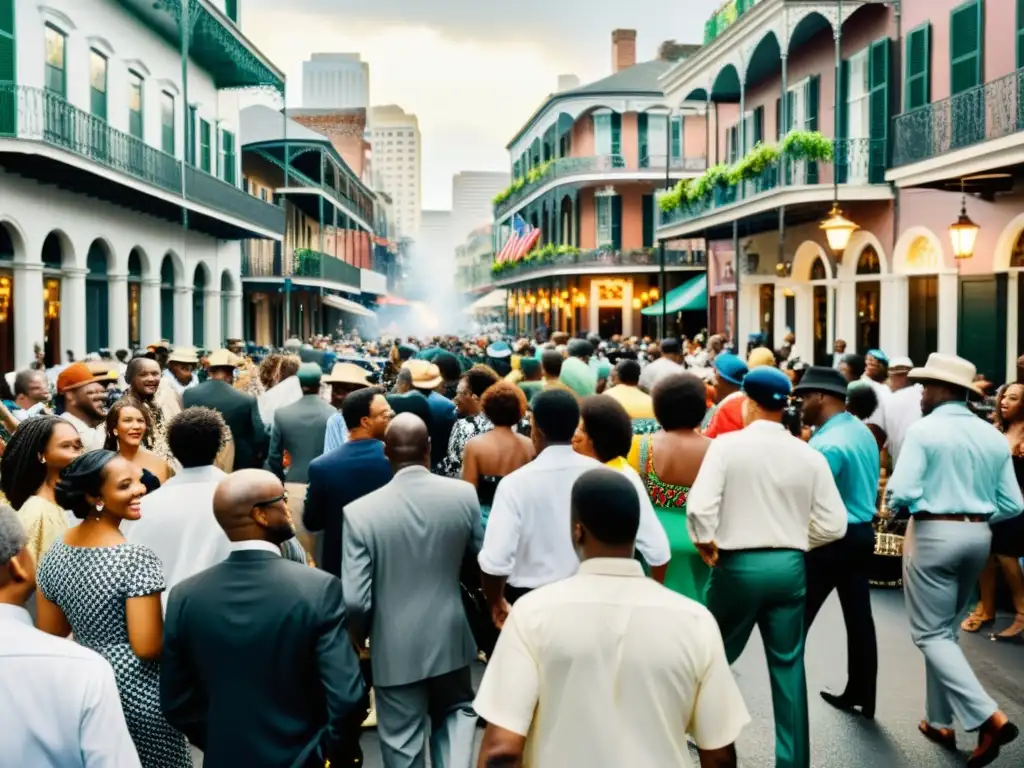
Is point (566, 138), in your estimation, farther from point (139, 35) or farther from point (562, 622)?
point (562, 622)

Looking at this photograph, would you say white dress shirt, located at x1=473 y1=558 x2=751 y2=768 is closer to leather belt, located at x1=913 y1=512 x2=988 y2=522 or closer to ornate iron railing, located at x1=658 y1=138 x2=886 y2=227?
leather belt, located at x1=913 y1=512 x2=988 y2=522

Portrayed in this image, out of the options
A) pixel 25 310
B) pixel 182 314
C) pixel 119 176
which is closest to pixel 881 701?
pixel 25 310

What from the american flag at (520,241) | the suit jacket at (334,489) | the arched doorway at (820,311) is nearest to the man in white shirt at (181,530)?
the suit jacket at (334,489)

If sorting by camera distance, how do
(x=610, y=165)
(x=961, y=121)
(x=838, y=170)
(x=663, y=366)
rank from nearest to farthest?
(x=663, y=366) → (x=961, y=121) → (x=838, y=170) → (x=610, y=165)

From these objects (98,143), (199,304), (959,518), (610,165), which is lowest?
(959,518)

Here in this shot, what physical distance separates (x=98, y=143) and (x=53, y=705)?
18.8 metres

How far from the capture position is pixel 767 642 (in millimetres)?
4973

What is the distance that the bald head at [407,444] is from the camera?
452 centimetres

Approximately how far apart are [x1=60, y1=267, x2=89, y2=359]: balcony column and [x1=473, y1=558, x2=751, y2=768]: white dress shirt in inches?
760

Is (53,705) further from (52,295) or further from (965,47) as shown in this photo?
(52,295)

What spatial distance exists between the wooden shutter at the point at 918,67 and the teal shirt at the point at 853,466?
12225 millimetres

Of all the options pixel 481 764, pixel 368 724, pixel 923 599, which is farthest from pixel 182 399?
pixel 481 764

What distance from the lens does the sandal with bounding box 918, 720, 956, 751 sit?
5.67 m

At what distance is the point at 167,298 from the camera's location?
27484 millimetres
